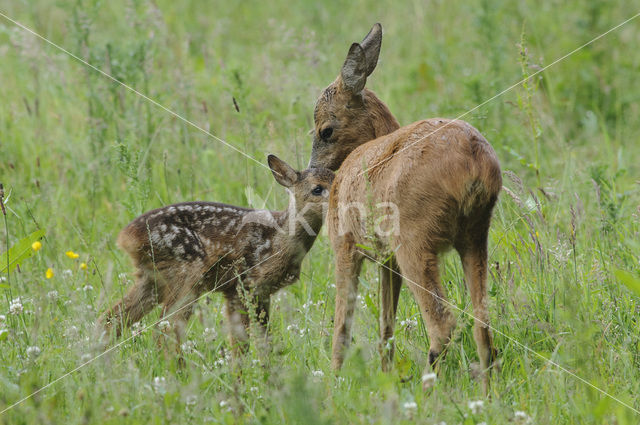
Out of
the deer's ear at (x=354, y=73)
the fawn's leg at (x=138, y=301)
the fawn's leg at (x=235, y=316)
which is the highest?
the deer's ear at (x=354, y=73)

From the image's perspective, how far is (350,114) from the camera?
5645 mm

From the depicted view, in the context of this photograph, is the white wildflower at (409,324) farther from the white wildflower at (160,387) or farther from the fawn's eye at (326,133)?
the white wildflower at (160,387)

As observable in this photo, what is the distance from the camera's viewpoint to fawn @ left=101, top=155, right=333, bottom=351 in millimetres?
5312

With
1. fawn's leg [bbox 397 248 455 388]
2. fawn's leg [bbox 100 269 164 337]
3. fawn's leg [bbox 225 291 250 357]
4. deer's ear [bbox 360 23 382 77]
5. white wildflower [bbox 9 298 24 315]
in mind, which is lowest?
fawn's leg [bbox 225 291 250 357]

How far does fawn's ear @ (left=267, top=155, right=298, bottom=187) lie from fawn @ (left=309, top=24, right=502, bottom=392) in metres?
0.94

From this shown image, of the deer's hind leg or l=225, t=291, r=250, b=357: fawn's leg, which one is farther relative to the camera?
l=225, t=291, r=250, b=357: fawn's leg

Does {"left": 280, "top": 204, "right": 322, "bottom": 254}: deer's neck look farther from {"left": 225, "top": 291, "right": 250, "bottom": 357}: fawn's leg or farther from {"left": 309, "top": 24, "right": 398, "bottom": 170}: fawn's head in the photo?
{"left": 225, "top": 291, "right": 250, "bottom": 357}: fawn's leg

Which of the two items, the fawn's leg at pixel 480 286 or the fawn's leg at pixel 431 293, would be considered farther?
the fawn's leg at pixel 480 286

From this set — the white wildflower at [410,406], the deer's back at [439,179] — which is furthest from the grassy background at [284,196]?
the deer's back at [439,179]

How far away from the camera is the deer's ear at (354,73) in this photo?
18.2 ft

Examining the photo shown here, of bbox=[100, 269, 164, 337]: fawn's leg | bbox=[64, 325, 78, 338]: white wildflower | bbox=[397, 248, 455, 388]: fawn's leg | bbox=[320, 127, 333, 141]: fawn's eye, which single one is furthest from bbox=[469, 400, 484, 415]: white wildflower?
bbox=[320, 127, 333, 141]: fawn's eye

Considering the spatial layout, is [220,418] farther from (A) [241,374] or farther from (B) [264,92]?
(B) [264,92]

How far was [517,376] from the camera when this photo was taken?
171 inches

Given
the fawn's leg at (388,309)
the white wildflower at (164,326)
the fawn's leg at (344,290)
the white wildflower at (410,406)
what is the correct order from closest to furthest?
1. the white wildflower at (410,406)
2. the fawn's leg at (388,309)
3. the fawn's leg at (344,290)
4. the white wildflower at (164,326)
